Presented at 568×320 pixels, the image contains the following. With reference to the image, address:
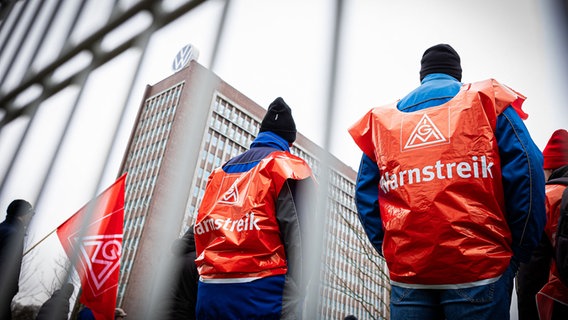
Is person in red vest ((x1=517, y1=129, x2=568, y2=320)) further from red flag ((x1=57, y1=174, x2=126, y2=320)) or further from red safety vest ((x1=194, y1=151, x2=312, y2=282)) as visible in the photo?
red flag ((x1=57, y1=174, x2=126, y2=320))

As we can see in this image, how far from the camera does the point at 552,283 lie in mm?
1628

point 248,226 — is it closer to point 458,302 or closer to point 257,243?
point 257,243

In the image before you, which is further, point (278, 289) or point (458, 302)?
point (278, 289)

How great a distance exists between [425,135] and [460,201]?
246 mm

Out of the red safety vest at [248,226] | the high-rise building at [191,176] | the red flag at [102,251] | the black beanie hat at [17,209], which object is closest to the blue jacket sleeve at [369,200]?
the red safety vest at [248,226]

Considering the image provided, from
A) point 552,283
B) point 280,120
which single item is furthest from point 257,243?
point 552,283

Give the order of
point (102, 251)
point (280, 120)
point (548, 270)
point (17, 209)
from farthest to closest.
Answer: point (102, 251) < point (17, 209) < point (280, 120) < point (548, 270)

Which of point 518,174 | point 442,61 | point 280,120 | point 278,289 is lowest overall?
point 278,289

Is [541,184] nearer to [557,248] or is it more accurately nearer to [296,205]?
[557,248]

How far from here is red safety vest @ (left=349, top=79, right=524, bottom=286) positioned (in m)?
1.07

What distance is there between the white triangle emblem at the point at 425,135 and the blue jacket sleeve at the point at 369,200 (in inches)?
9.7

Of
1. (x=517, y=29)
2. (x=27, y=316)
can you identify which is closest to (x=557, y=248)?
(x=517, y=29)

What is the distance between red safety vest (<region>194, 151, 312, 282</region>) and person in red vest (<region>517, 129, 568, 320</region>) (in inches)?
40.9

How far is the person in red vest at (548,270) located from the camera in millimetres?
1589
